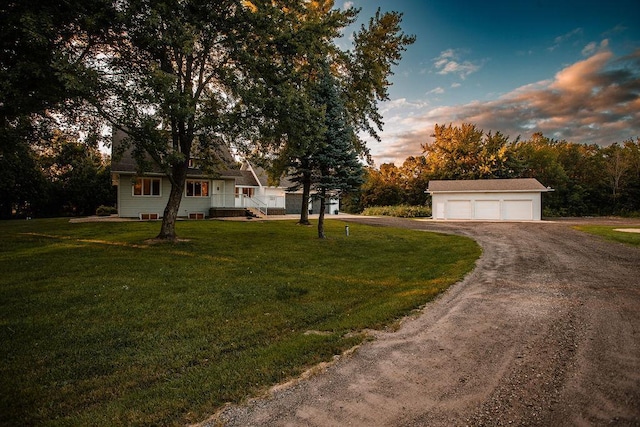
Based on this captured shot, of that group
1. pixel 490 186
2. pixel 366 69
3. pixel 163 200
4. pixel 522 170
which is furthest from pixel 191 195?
pixel 522 170

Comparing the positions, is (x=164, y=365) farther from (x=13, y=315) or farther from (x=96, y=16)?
(x=96, y=16)

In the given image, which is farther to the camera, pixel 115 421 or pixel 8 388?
pixel 8 388

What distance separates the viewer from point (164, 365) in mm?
3887

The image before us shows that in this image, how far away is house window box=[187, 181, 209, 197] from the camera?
25172 millimetres

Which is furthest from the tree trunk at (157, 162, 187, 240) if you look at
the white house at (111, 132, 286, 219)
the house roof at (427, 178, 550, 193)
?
the house roof at (427, 178, 550, 193)

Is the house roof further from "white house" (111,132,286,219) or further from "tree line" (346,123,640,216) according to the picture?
"white house" (111,132,286,219)

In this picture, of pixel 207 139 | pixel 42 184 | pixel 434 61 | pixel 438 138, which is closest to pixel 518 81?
pixel 434 61

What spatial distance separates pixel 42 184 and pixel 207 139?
28.4 m

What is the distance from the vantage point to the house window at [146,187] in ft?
75.5

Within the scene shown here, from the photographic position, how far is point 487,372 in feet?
11.2

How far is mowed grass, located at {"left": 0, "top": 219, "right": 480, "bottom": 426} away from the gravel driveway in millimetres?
472

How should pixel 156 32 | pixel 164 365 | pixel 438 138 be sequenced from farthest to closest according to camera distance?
pixel 438 138, pixel 156 32, pixel 164 365

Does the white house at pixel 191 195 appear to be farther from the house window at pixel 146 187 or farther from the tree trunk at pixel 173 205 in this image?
the tree trunk at pixel 173 205

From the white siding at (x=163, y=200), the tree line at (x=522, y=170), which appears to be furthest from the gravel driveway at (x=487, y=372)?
the tree line at (x=522, y=170)
